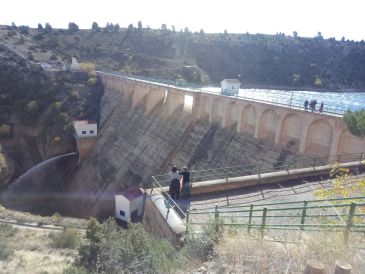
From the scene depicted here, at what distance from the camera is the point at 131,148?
35.2m

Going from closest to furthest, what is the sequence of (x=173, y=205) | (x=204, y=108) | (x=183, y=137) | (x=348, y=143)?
(x=173, y=205) → (x=348, y=143) → (x=183, y=137) → (x=204, y=108)

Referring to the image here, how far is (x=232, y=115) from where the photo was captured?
26.8 meters

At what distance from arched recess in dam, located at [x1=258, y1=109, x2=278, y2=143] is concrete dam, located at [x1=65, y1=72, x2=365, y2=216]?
70 mm

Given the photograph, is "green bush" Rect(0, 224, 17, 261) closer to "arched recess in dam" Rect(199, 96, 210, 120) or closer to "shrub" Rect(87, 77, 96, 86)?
"arched recess in dam" Rect(199, 96, 210, 120)

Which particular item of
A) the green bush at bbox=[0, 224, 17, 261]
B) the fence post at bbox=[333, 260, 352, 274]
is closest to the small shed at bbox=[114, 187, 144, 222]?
the green bush at bbox=[0, 224, 17, 261]

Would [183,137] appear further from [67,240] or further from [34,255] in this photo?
[34,255]

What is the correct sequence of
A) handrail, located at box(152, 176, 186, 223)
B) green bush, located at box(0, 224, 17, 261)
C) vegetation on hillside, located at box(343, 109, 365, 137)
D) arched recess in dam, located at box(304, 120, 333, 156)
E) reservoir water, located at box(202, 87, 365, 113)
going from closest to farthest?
handrail, located at box(152, 176, 186, 223)
vegetation on hillside, located at box(343, 109, 365, 137)
green bush, located at box(0, 224, 17, 261)
arched recess in dam, located at box(304, 120, 333, 156)
reservoir water, located at box(202, 87, 365, 113)

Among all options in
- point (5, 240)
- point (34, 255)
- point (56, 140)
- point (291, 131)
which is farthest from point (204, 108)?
point (56, 140)

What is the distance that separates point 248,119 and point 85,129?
2718 cm

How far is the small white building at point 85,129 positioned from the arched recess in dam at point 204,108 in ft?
69.2

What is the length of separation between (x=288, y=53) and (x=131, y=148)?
217ft

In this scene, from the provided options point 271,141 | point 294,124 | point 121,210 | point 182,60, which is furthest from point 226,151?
point 182,60

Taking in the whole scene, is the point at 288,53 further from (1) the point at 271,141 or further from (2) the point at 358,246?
(2) the point at 358,246

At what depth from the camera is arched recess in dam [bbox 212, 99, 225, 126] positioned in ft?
91.1
